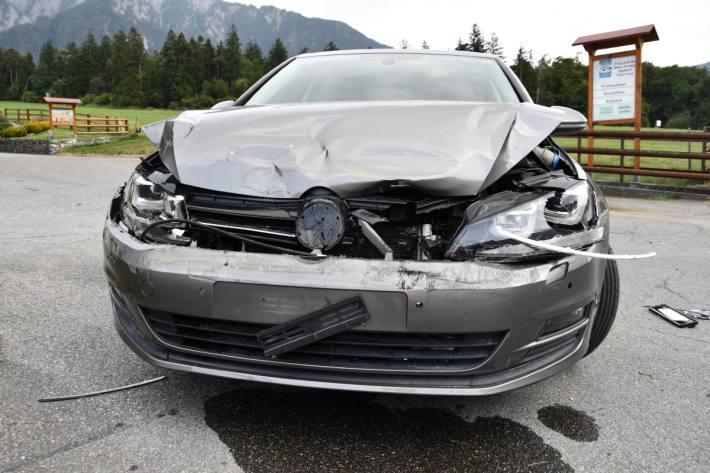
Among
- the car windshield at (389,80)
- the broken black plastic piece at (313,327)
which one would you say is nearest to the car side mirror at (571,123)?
the car windshield at (389,80)

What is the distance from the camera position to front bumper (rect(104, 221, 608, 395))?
1.66 meters

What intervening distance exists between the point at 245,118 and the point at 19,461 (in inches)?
59.2

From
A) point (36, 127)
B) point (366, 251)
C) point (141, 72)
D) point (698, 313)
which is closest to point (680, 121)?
point (141, 72)

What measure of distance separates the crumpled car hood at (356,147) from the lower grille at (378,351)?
488 mm

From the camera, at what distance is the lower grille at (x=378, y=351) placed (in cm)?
171

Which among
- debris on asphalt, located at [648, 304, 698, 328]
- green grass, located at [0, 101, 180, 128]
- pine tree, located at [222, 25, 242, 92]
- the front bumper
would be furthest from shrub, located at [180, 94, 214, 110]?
the front bumper

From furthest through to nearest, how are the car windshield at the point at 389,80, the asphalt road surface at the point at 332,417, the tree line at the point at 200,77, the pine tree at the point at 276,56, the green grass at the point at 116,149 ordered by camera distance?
the pine tree at the point at 276,56 → the tree line at the point at 200,77 → the green grass at the point at 116,149 → the car windshield at the point at 389,80 → the asphalt road surface at the point at 332,417

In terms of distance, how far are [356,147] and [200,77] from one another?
104 m

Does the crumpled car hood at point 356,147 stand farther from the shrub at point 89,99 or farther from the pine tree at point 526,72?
Answer: the shrub at point 89,99

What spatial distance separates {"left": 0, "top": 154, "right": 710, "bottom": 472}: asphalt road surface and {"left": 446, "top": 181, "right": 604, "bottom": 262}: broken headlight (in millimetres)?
663

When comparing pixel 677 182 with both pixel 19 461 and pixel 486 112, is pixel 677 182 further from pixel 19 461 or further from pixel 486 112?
pixel 19 461

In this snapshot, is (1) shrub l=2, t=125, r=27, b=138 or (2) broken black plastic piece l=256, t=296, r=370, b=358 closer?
(2) broken black plastic piece l=256, t=296, r=370, b=358

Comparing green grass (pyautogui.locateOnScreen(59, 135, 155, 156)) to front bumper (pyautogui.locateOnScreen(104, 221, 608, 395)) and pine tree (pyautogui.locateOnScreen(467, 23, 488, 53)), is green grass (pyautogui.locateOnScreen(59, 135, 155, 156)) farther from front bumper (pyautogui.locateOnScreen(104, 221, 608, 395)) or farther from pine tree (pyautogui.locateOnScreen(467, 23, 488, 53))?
pine tree (pyautogui.locateOnScreen(467, 23, 488, 53))

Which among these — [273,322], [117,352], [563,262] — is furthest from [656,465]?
[117,352]
